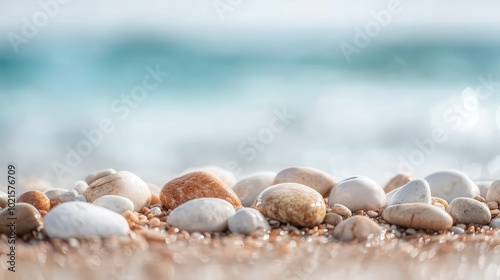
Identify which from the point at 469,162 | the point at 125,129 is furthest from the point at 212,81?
the point at 469,162

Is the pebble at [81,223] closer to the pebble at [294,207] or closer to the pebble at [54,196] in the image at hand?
the pebble at [294,207]

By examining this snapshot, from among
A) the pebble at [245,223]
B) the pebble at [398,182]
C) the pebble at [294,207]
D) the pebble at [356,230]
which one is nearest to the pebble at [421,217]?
the pebble at [356,230]

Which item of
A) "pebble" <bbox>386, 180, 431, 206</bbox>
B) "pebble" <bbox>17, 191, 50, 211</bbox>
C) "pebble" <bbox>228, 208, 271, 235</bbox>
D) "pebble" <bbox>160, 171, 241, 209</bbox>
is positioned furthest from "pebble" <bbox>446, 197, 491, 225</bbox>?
"pebble" <bbox>17, 191, 50, 211</bbox>

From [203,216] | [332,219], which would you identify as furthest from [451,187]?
[203,216]

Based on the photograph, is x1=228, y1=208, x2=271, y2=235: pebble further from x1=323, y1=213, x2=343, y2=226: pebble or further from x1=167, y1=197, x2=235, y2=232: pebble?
x1=323, y1=213, x2=343, y2=226: pebble

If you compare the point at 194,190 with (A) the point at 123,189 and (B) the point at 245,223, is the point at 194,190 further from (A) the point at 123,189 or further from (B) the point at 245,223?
(B) the point at 245,223

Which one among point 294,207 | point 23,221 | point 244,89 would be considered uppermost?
point 244,89

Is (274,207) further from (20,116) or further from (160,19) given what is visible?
(160,19)
